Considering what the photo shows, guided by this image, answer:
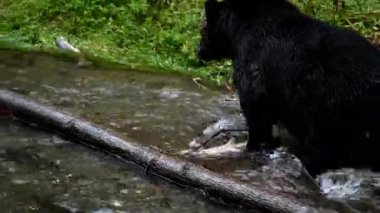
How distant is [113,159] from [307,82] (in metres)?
1.81

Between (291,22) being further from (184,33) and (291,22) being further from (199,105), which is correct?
(184,33)

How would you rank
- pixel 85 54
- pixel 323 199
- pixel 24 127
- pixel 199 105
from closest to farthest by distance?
pixel 323 199, pixel 24 127, pixel 199 105, pixel 85 54

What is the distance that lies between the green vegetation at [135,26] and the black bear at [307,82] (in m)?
2.79

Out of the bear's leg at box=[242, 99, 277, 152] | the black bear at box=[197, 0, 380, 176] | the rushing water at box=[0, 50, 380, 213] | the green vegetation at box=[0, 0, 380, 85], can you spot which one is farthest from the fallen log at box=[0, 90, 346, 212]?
the green vegetation at box=[0, 0, 380, 85]

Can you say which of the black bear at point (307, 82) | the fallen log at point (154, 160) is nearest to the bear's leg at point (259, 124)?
the black bear at point (307, 82)

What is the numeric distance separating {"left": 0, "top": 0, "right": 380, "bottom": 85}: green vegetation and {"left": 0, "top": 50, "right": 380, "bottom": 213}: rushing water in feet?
2.98

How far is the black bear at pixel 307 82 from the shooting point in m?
5.48

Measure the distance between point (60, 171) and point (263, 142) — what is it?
178 cm

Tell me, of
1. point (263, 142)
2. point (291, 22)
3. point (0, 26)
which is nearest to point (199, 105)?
point (263, 142)

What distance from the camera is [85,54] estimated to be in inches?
404

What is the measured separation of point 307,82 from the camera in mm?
5699

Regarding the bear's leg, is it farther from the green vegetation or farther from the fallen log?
the green vegetation

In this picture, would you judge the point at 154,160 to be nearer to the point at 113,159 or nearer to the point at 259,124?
the point at 113,159

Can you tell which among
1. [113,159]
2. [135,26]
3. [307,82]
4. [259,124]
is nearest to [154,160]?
[113,159]
